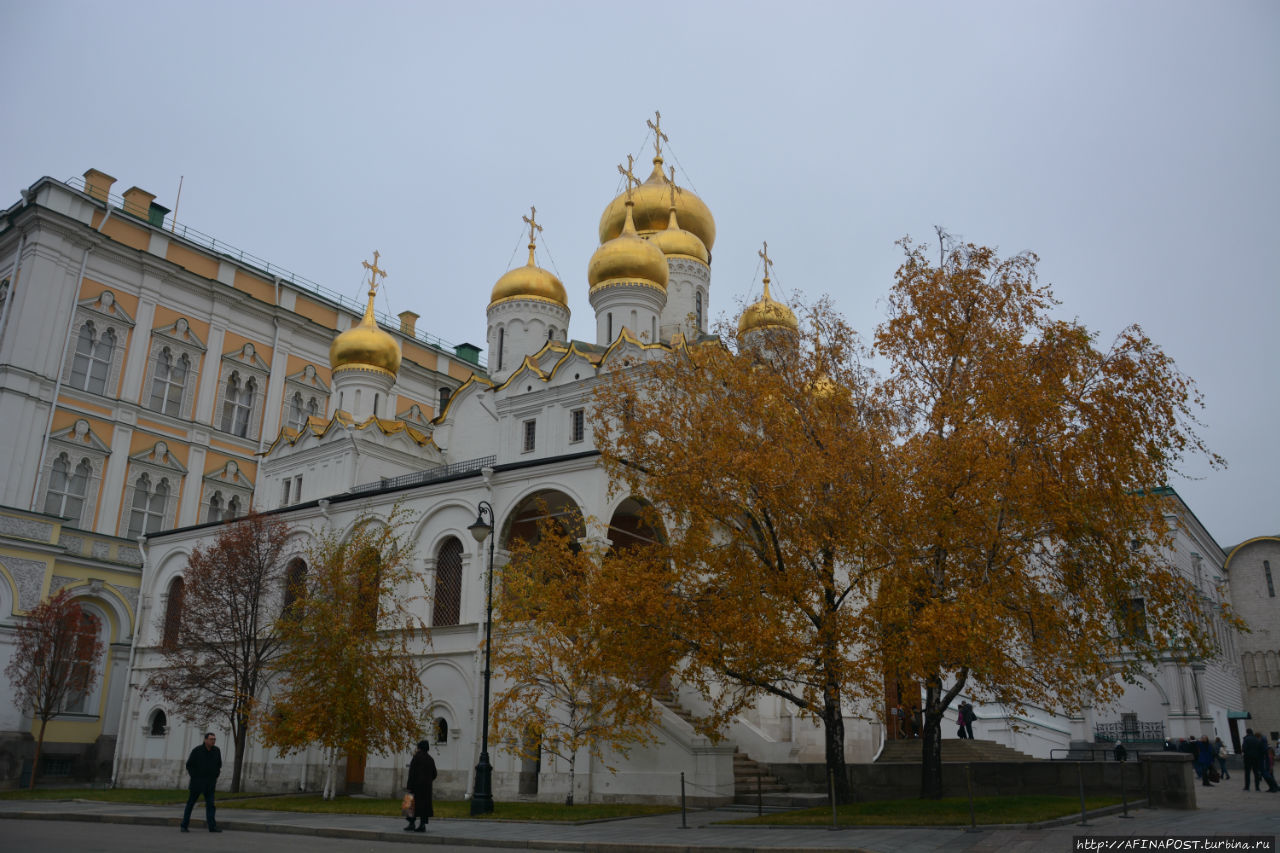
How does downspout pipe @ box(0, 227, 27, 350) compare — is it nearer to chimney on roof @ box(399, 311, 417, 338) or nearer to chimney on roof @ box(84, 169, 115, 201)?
chimney on roof @ box(84, 169, 115, 201)

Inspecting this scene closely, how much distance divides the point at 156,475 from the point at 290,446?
732cm

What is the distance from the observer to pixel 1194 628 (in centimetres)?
1431

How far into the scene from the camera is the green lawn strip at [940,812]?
1349 centimetres

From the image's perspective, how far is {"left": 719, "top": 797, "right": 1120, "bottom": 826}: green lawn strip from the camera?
13.5 meters

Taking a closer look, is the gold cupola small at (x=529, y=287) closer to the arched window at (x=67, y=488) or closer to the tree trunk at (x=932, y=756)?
the arched window at (x=67, y=488)

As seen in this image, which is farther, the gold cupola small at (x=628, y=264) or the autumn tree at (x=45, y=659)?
the gold cupola small at (x=628, y=264)

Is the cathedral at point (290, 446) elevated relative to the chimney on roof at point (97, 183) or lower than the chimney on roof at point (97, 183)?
lower

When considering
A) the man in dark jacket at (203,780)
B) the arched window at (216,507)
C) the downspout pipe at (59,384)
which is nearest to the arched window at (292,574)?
the downspout pipe at (59,384)

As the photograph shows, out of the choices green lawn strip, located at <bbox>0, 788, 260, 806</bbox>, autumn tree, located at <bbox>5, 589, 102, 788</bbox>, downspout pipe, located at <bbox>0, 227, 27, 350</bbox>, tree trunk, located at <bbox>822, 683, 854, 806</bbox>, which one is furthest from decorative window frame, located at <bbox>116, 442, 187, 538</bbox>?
tree trunk, located at <bbox>822, 683, 854, 806</bbox>

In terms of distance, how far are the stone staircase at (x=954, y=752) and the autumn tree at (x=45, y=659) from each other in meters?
24.5

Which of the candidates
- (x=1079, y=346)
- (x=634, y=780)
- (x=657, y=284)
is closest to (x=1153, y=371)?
(x=1079, y=346)

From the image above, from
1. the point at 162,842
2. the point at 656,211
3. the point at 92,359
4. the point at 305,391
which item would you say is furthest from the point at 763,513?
the point at 305,391

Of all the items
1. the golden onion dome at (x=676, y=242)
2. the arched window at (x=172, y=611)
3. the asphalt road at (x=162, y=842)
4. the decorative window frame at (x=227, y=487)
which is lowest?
the asphalt road at (x=162, y=842)

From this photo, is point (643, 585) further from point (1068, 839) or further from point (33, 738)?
point (33, 738)
